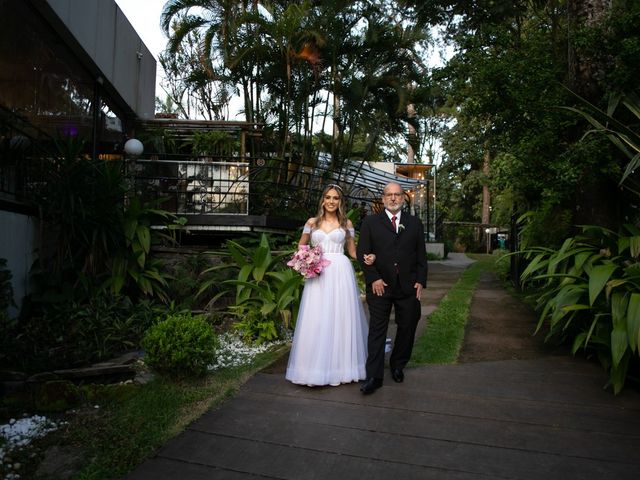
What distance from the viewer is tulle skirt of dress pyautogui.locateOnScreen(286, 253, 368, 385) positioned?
16.0 ft

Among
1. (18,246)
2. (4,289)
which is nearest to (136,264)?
(18,246)

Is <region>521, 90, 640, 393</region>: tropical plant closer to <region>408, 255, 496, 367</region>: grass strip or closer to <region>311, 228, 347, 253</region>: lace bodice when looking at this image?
<region>408, 255, 496, 367</region>: grass strip

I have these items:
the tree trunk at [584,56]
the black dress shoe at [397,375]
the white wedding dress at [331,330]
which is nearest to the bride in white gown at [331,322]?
the white wedding dress at [331,330]

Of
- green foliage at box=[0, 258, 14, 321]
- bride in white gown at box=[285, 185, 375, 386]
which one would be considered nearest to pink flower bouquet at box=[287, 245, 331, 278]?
bride in white gown at box=[285, 185, 375, 386]

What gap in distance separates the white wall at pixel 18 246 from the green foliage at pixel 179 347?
8.79 ft

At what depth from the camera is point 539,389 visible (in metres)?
4.71

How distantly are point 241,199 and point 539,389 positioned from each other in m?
7.71

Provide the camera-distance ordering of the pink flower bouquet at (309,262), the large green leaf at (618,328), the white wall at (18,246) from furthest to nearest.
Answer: the white wall at (18,246) < the pink flower bouquet at (309,262) < the large green leaf at (618,328)

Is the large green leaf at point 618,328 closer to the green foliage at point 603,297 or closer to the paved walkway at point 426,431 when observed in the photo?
the green foliage at point 603,297

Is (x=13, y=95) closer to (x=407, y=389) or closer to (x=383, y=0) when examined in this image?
(x=407, y=389)

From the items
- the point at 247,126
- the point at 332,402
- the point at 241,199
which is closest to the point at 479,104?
the point at 332,402

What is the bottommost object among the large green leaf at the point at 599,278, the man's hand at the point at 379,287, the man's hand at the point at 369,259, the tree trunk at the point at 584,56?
the man's hand at the point at 379,287

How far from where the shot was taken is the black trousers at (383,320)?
15.3 feet

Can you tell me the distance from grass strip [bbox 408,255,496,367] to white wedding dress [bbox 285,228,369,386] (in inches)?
33.5
